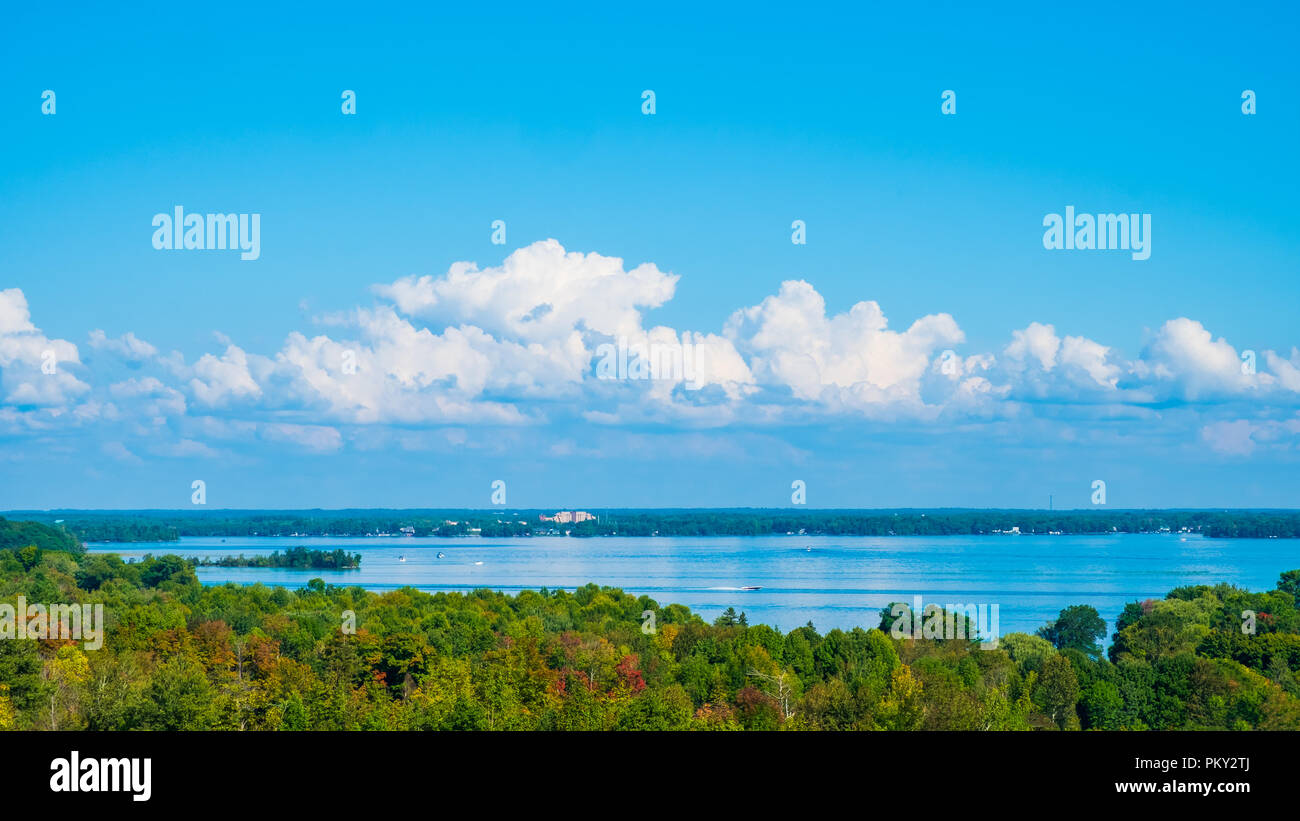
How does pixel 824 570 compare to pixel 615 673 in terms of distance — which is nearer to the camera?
pixel 615 673

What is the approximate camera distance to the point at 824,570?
108m

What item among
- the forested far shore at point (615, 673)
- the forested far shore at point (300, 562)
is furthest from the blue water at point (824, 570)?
the forested far shore at point (615, 673)

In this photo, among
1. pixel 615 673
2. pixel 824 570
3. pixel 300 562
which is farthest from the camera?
pixel 300 562

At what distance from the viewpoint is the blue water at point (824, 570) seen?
78562mm

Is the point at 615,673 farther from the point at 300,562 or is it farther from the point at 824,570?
the point at 300,562

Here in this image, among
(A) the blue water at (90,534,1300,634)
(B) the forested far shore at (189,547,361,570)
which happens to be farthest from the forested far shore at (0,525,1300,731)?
(B) the forested far shore at (189,547,361,570)

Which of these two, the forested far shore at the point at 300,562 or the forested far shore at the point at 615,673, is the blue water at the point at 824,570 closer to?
the forested far shore at the point at 300,562

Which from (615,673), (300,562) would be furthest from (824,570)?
(615,673)

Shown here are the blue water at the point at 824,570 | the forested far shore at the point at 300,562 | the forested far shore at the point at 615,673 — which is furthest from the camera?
the forested far shore at the point at 300,562

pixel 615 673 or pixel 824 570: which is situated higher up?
pixel 615 673
